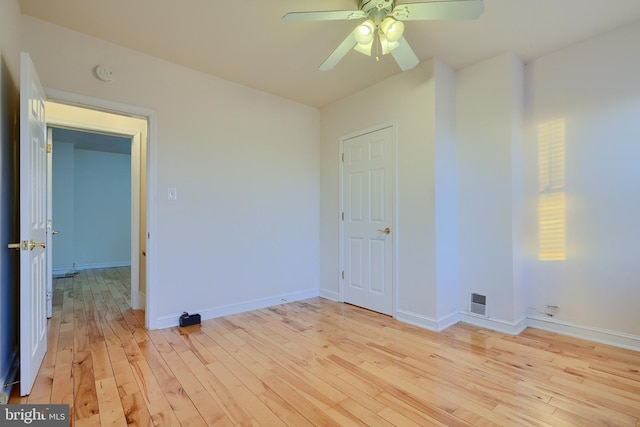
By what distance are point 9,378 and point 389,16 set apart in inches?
130

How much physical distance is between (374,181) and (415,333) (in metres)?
1.64

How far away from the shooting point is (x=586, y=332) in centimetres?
263

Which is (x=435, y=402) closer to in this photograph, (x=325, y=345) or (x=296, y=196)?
(x=325, y=345)

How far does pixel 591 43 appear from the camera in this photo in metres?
2.59

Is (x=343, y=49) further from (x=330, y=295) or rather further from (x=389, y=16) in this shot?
(x=330, y=295)

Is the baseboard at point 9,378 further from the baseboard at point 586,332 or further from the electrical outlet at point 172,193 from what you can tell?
the baseboard at point 586,332

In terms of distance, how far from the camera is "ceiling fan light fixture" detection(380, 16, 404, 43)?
1996 mm

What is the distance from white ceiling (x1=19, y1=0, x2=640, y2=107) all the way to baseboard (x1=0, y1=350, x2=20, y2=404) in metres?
2.48

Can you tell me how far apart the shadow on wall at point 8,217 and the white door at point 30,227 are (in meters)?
0.13

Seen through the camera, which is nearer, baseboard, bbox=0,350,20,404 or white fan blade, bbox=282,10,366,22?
baseboard, bbox=0,350,20,404

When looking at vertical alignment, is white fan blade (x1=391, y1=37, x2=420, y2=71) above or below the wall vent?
above

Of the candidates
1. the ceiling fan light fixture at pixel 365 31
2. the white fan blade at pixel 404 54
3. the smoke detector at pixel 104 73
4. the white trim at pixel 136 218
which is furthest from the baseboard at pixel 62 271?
the white fan blade at pixel 404 54

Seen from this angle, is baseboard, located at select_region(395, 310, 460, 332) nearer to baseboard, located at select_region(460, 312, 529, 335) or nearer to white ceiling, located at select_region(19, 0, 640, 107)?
baseboard, located at select_region(460, 312, 529, 335)

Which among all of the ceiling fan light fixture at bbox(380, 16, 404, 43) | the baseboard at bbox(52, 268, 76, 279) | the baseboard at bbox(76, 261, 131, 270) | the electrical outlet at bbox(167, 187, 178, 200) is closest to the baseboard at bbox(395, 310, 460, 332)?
the ceiling fan light fixture at bbox(380, 16, 404, 43)
